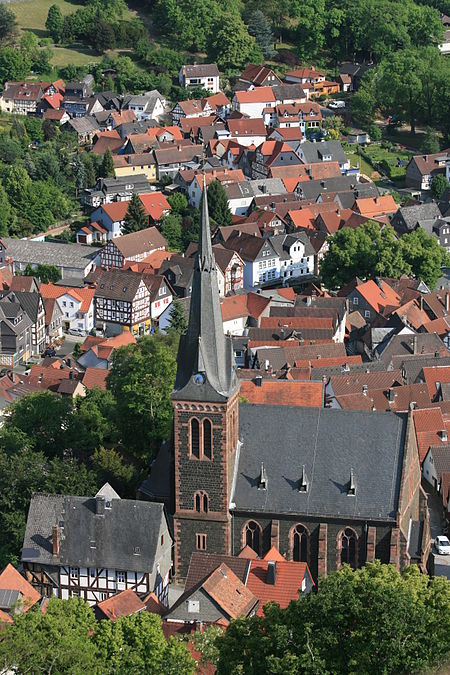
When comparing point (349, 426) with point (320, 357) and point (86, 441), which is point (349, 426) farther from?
point (320, 357)

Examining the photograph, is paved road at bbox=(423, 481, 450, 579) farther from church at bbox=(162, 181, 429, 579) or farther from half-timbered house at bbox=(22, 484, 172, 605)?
half-timbered house at bbox=(22, 484, 172, 605)

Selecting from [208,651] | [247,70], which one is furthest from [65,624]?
[247,70]

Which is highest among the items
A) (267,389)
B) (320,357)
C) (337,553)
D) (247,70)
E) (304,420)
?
(304,420)

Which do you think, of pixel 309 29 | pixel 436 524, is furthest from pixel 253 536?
pixel 309 29

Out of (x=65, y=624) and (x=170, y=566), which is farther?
(x=170, y=566)

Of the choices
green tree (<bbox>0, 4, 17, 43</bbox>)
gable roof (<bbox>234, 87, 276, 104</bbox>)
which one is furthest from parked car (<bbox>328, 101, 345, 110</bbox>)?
green tree (<bbox>0, 4, 17, 43</bbox>)

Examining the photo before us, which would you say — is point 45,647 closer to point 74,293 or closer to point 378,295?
point 378,295

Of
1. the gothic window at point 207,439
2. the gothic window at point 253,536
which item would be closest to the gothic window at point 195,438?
the gothic window at point 207,439
